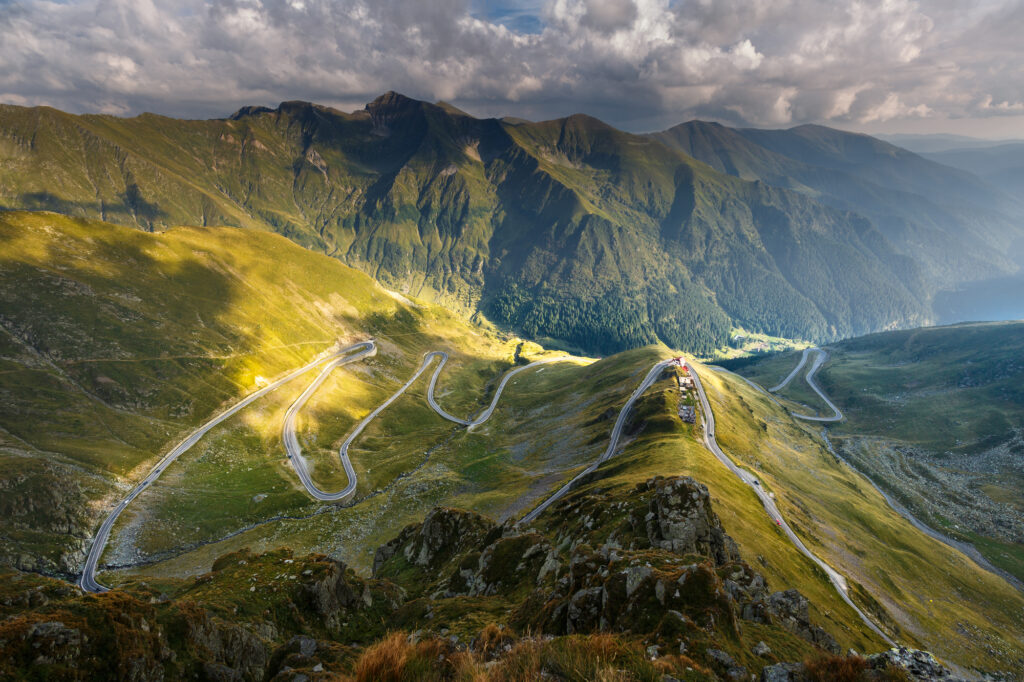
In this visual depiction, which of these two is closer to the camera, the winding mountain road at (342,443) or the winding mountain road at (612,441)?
the winding mountain road at (612,441)

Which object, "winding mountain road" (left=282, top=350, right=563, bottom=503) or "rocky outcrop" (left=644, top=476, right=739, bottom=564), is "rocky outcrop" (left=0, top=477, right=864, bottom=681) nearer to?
"rocky outcrop" (left=644, top=476, right=739, bottom=564)

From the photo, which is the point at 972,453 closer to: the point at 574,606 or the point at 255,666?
the point at 574,606

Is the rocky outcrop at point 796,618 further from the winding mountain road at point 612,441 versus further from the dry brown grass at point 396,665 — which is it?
the winding mountain road at point 612,441

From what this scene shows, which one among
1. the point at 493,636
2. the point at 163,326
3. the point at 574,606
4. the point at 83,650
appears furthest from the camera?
the point at 163,326

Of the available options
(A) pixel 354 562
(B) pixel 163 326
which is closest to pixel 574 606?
(A) pixel 354 562

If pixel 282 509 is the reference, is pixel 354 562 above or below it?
above

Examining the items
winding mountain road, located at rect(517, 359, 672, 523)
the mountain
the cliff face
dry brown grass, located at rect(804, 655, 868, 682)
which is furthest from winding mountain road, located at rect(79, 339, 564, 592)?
dry brown grass, located at rect(804, 655, 868, 682)

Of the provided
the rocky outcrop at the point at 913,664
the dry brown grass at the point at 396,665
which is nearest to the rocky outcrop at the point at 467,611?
the dry brown grass at the point at 396,665

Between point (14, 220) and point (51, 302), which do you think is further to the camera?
point (14, 220)
